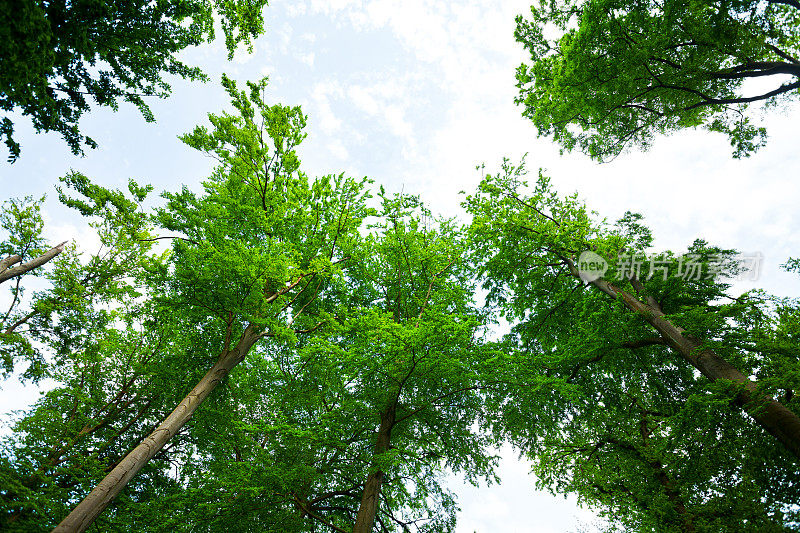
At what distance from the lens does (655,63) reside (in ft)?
26.7

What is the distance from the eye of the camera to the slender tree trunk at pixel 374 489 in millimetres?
6570

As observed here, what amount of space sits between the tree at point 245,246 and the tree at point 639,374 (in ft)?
15.5

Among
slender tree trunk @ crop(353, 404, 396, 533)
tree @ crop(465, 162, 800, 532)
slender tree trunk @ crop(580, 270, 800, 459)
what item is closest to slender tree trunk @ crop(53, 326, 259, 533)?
slender tree trunk @ crop(353, 404, 396, 533)

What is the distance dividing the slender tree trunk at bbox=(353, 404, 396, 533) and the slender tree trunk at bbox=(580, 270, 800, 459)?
625 centimetres

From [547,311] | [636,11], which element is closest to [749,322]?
[547,311]

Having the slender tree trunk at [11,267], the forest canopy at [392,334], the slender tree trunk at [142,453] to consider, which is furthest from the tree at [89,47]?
the slender tree trunk at [11,267]

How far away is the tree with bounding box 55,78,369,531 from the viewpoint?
263 inches

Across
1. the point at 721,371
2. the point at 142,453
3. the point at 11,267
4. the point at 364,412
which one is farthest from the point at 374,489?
the point at 11,267

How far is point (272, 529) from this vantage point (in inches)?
267

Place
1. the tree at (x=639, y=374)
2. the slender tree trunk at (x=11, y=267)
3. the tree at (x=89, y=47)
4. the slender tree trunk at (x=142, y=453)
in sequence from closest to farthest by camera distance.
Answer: the tree at (x=89, y=47) → the slender tree trunk at (x=142, y=453) → the tree at (x=639, y=374) → the slender tree trunk at (x=11, y=267)

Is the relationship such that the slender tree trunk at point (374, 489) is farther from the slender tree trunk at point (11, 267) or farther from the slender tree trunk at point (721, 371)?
the slender tree trunk at point (11, 267)

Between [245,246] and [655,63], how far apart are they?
10343mm

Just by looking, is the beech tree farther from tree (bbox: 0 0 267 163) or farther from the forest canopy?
tree (bbox: 0 0 267 163)

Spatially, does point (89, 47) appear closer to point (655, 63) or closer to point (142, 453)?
point (142, 453)
